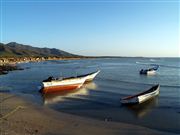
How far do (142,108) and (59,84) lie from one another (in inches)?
561

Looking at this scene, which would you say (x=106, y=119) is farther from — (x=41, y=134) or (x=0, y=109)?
(x=0, y=109)

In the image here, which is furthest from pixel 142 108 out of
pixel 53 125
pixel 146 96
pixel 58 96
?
pixel 58 96

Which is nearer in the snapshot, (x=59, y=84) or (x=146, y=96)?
(x=146, y=96)

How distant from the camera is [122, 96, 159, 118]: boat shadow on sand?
24.1 metres

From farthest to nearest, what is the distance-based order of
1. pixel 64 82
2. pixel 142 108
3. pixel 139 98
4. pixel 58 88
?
pixel 64 82 → pixel 58 88 → pixel 139 98 → pixel 142 108

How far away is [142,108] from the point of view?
86.0 ft

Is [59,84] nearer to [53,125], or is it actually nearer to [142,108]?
[142,108]

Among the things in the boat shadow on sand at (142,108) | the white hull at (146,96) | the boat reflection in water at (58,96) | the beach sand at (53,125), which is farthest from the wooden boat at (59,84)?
the boat shadow on sand at (142,108)

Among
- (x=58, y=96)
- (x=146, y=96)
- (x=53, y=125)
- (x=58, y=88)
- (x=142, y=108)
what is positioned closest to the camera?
(x=53, y=125)

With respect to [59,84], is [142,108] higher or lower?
lower

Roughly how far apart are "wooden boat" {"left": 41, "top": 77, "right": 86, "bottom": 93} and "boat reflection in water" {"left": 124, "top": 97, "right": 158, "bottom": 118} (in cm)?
1290

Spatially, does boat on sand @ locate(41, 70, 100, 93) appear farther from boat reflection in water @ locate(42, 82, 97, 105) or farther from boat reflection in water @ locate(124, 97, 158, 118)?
boat reflection in water @ locate(124, 97, 158, 118)

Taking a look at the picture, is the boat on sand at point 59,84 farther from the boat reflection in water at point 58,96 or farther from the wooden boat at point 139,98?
the wooden boat at point 139,98

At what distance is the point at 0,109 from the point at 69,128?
802cm
